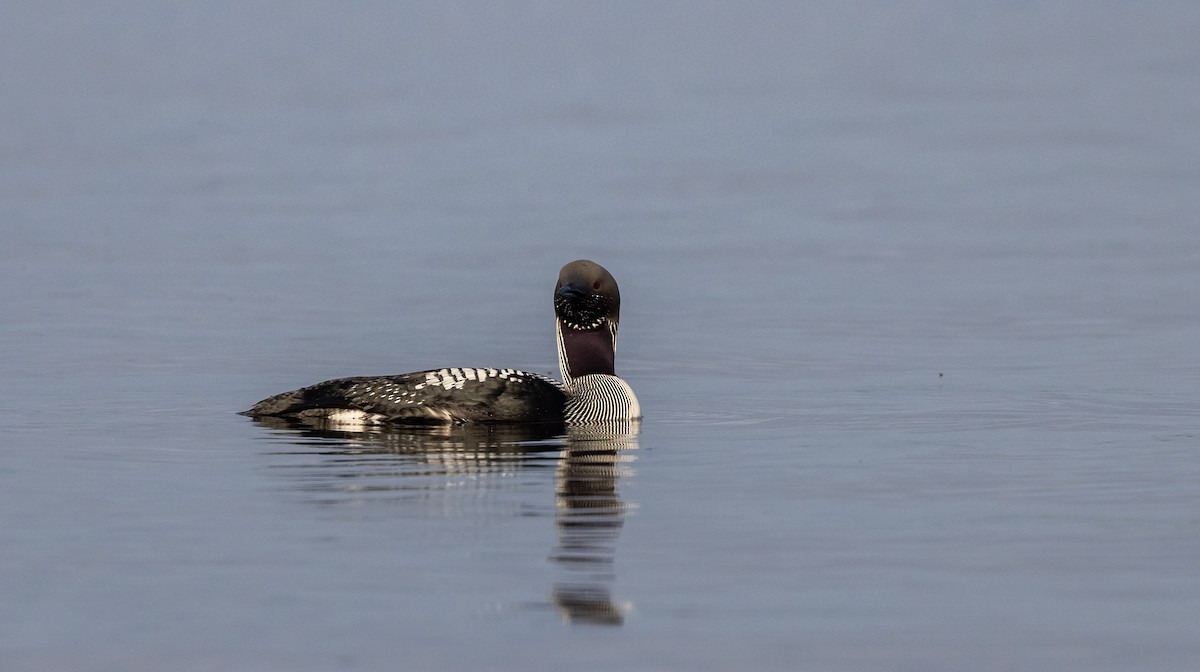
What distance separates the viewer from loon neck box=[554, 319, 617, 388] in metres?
12.7

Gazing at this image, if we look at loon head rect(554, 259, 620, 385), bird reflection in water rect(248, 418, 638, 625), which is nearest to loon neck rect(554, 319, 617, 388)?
loon head rect(554, 259, 620, 385)

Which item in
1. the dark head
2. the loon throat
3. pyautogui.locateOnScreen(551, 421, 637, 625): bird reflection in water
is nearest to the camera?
pyautogui.locateOnScreen(551, 421, 637, 625): bird reflection in water

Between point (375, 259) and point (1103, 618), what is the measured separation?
15.5 m

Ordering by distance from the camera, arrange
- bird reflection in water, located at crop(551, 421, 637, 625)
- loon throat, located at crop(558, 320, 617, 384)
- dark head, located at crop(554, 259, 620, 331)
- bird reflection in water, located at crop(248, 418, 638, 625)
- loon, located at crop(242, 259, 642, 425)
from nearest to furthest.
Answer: bird reflection in water, located at crop(551, 421, 637, 625)
bird reflection in water, located at crop(248, 418, 638, 625)
loon, located at crop(242, 259, 642, 425)
dark head, located at crop(554, 259, 620, 331)
loon throat, located at crop(558, 320, 617, 384)

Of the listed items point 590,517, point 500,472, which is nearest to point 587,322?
point 500,472

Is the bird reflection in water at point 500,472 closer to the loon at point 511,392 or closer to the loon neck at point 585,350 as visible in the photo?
the loon at point 511,392

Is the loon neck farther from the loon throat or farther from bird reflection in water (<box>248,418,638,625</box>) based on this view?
bird reflection in water (<box>248,418,638,625</box>)

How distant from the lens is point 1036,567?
765cm

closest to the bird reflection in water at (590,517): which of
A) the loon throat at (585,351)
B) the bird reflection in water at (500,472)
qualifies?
the bird reflection in water at (500,472)

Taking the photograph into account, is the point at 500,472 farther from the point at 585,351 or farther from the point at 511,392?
the point at 585,351

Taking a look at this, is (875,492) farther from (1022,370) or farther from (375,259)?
(375,259)

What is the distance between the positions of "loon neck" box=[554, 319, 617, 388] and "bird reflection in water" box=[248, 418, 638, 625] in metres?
0.57

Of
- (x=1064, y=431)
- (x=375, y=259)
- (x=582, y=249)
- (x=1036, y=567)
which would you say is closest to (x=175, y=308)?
(x=375, y=259)

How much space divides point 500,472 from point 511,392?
2.03 m
